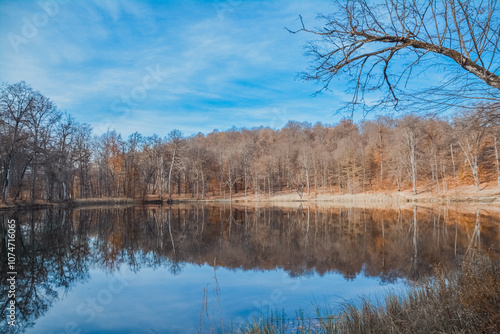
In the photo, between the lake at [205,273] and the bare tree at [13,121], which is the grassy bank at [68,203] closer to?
the bare tree at [13,121]

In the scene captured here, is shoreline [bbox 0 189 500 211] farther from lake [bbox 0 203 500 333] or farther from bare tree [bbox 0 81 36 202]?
lake [bbox 0 203 500 333]

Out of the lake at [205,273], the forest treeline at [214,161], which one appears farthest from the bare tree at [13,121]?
the lake at [205,273]

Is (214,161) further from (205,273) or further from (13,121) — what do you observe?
(205,273)

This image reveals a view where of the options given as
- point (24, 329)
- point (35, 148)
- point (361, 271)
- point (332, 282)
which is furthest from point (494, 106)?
point (35, 148)

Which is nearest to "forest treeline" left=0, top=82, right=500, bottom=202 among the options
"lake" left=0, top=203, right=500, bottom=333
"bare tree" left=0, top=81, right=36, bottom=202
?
"bare tree" left=0, top=81, right=36, bottom=202

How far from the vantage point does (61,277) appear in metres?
8.99

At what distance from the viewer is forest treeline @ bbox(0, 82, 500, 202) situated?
33.2 metres

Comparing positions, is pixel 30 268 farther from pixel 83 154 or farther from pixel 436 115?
pixel 83 154

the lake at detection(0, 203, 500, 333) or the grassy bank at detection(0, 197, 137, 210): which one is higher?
the grassy bank at detection(0, 197, 137, 210)

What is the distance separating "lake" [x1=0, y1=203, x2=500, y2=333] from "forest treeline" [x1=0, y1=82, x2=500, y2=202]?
2114cm

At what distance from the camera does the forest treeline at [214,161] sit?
33.2m

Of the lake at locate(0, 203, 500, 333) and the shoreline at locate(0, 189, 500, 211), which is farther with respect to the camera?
the shoreline at locate(0, 189, 500, 211)

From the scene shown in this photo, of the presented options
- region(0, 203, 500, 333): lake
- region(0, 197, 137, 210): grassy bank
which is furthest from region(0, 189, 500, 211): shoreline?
region(0, 203, 500, 333): lake

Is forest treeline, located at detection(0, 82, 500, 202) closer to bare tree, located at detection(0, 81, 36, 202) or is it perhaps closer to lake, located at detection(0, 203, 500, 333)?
bare tree, located at detection(0, 81, 36, 202)
